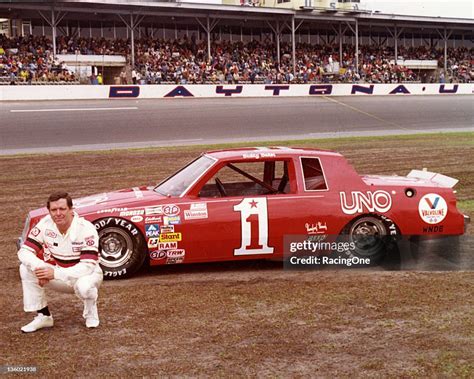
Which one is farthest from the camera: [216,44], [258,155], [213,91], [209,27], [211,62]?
[216,44]

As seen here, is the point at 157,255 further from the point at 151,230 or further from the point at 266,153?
the point at 266,153

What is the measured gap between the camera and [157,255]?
7.18 meters

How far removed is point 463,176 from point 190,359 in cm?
1146

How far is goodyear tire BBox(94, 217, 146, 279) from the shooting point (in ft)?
23.1

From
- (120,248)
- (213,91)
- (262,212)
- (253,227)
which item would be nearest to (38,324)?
(120,248)

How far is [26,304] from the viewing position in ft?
17.4

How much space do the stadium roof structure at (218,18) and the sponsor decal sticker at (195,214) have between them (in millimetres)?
33928

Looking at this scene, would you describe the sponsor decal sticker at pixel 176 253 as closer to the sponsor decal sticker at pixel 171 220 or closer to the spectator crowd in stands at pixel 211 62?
the sponsor decal sticker at pixel 171 220

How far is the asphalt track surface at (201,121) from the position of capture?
23922mm

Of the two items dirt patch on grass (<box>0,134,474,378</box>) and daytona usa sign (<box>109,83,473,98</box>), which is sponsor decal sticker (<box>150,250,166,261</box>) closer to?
dirt patch on grass (<box>0,134,474,378</box>)

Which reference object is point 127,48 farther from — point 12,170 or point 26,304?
point 26,304

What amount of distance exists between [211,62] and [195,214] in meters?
38.9

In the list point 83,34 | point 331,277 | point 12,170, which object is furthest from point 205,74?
point 331,277

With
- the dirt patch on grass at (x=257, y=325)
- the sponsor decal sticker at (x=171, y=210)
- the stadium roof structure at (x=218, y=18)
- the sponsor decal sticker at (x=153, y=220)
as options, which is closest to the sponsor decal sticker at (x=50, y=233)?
the dirt patch on grass at (x=257, y=325)
